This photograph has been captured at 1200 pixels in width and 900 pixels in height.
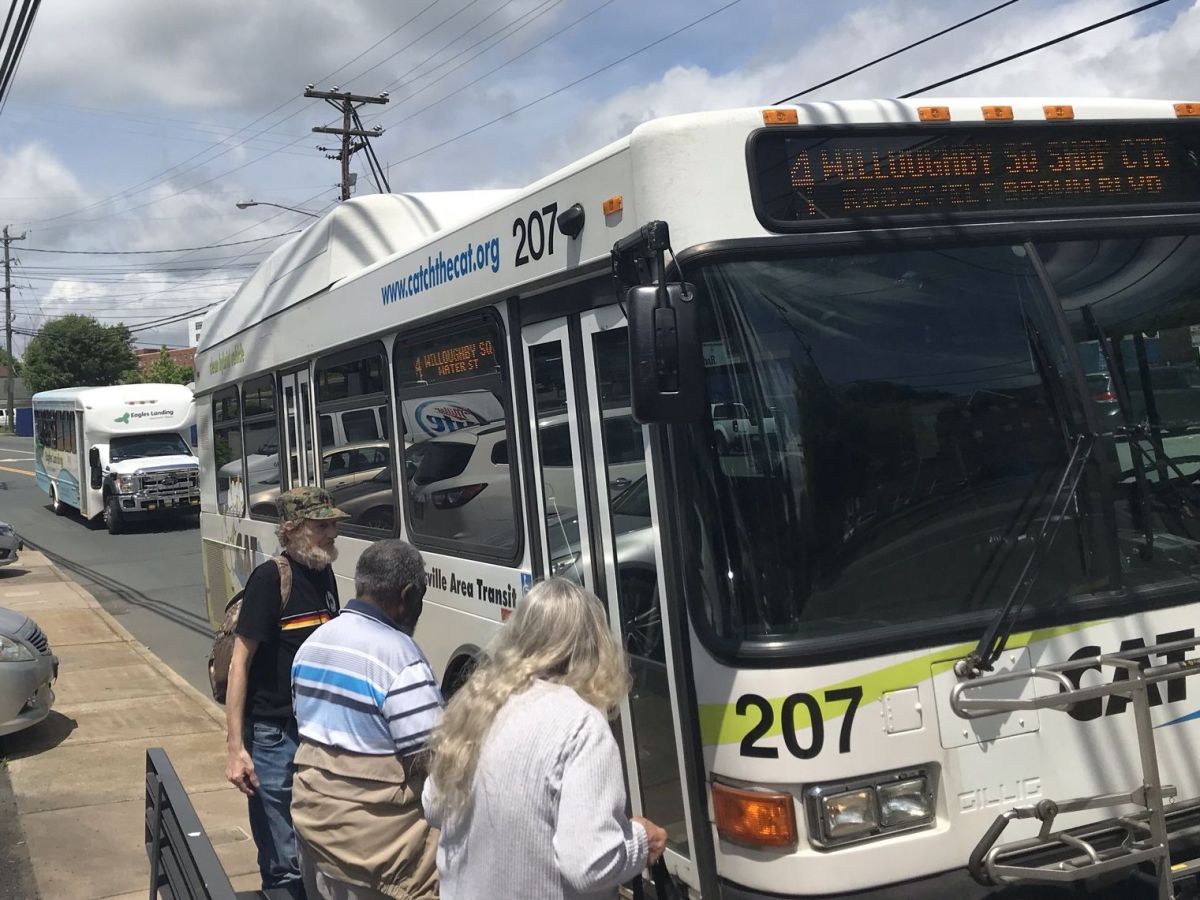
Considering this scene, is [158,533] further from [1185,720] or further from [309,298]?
[1185,720]

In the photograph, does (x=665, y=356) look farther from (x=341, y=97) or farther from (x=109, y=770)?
(x=341, y=97)

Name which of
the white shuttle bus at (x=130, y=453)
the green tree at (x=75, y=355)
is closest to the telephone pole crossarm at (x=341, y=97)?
the white shuttle bus at (x=130, y=453)

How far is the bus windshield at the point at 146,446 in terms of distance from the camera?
23.8m

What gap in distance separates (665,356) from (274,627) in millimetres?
2037

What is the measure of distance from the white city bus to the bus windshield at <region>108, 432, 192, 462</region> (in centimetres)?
2191

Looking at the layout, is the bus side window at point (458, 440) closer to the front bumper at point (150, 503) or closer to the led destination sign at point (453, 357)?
the led destination sign at point (453, 357)

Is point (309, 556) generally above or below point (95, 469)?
below

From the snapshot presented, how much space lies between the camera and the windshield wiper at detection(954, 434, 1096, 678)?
3.25 meters

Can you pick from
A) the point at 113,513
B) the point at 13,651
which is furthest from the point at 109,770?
the point at 113,513

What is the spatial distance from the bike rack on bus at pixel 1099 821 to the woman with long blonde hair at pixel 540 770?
1.11 metres

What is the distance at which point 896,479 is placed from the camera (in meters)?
3.41

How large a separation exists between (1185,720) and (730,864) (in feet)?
4.79


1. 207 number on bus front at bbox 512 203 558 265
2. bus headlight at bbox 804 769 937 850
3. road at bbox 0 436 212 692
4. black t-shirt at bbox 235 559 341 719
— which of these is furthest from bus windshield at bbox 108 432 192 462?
bus headlight at bbox 804 769 937 850

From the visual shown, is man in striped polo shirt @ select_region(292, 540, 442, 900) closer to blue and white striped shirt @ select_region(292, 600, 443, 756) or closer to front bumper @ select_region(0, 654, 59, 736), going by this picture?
blue and white striped shirt @ select_region(292, 600, 443, 756)
